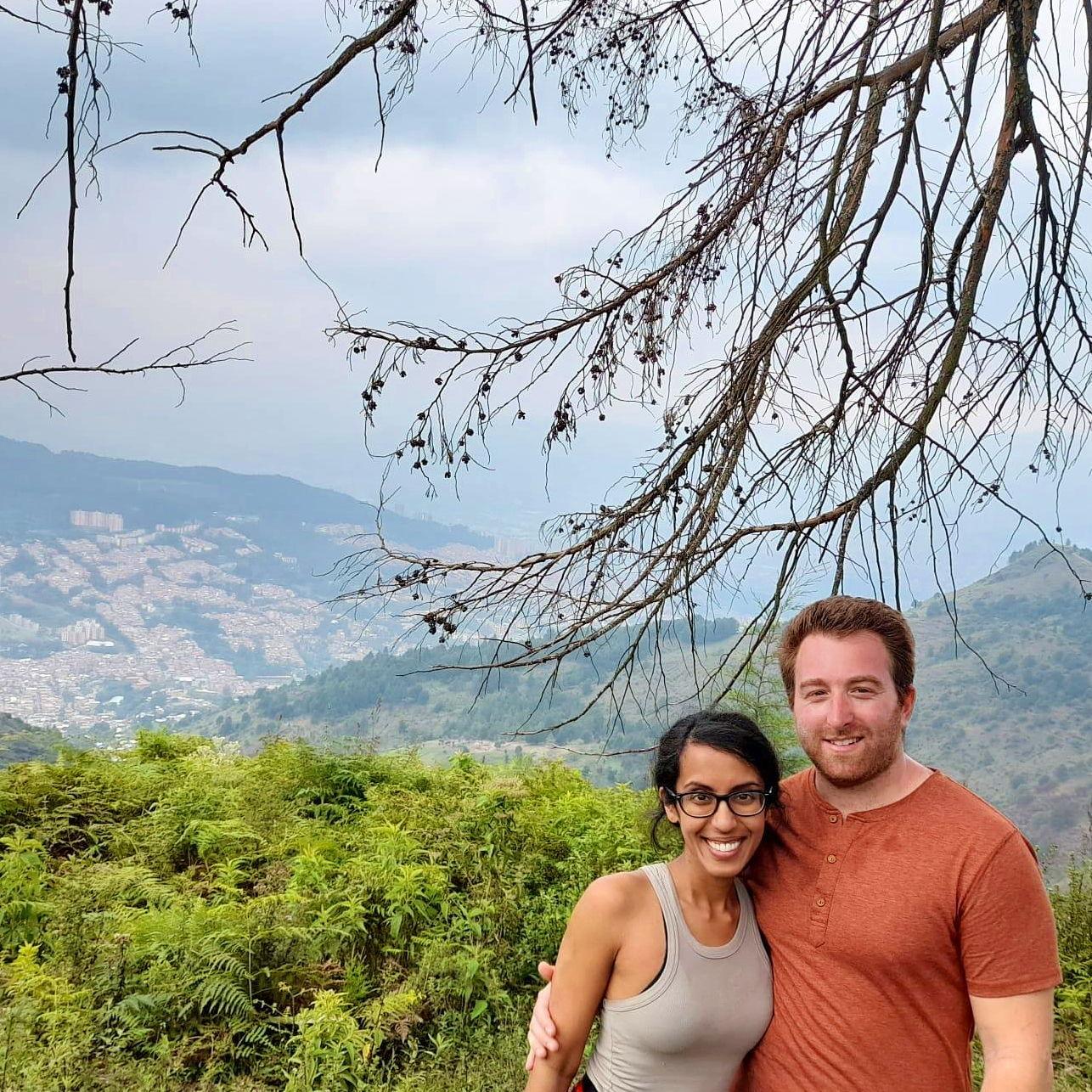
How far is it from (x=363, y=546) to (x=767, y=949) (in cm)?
211

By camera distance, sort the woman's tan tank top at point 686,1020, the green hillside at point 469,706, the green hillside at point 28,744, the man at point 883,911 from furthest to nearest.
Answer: the green hillside at point 28,744
the green hillside at point 469,706
the woman's tan tank top at point 686,1020
the man at point 883,911

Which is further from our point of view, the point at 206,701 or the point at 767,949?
the point at 206,701

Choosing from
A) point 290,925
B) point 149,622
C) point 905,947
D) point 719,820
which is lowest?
point 290,925

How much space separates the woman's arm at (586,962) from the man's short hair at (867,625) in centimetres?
70

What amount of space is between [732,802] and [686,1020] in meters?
0.44

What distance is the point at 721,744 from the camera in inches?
80.1

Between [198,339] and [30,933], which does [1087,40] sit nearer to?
[198,339]

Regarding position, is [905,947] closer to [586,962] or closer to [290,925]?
[586,962]

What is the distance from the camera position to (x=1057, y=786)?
16.6 meters

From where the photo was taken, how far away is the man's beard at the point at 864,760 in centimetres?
194

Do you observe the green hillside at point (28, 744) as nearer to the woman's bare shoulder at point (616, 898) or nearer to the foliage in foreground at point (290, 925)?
the foliage in foreground at point (290, 925)

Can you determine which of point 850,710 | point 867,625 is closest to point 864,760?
point 850,710

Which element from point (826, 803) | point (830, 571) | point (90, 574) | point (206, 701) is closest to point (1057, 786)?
point (830, 571)

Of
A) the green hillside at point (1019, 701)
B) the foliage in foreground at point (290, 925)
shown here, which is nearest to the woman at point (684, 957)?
the foliage in foreground at point (290, 925)
